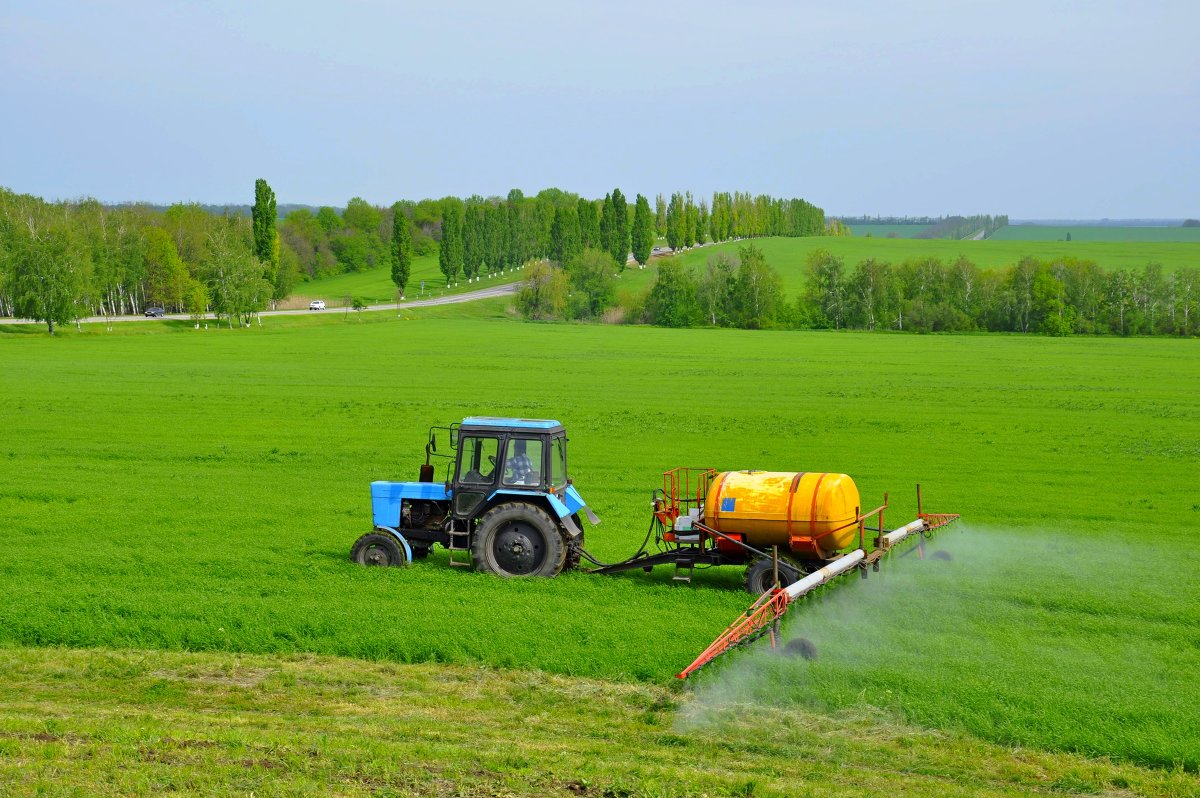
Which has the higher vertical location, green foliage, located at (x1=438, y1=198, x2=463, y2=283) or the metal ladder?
green foliage, located at (x1=438, y1=198, x2=463, y2=283)

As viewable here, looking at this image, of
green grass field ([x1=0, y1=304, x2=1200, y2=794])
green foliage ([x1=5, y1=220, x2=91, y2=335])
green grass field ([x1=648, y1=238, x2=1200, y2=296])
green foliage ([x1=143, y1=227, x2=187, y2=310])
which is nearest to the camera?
green grass field ([x1=0, y1=304, x2=1200, y2=794])

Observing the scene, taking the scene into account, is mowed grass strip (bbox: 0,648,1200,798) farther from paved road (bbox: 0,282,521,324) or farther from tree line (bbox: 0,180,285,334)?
paved road (bbox: 0,282,521,324)

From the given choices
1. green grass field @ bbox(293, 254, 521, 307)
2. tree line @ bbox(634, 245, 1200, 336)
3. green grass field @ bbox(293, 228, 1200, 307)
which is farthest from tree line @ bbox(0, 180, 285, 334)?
tree line @ bbox(634, 245, 1200, 336)

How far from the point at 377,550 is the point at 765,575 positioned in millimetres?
6235

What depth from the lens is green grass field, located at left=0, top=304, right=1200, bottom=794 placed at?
42.8 feet

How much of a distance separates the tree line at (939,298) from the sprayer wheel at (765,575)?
106085mm

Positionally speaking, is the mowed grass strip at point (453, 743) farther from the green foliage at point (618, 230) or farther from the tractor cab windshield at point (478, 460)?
the green foliage at point (618, 230)

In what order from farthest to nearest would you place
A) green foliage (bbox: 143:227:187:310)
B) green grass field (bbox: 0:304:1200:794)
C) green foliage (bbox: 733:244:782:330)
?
1. green foliage (bbox: 733:244:782:330)
2. green foliage (bbox: 143:227:187:310)
3. green grass field (bbox: 0:304:1200:794)

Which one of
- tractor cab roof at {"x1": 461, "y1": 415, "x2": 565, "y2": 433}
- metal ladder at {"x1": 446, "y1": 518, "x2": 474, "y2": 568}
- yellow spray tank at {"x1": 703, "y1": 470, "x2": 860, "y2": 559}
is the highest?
tractor cab roof at {"x1": 461, "y1": 415, "x2": 565, "y2": 433}

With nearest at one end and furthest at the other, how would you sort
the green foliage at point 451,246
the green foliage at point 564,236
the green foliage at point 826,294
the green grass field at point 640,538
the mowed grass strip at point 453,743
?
the mowed grass strip at point 453,743, the green grass field at point 640,538, the green foliage at point 826,294, the green foliage at point 451,246, the green foliage at point 564,236

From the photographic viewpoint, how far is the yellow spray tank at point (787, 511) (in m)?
16.8

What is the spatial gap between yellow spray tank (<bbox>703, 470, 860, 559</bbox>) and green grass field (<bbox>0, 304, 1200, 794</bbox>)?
0.95 meters

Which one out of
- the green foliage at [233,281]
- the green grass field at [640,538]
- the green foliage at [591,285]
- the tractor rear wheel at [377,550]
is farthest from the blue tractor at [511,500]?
the green foliage at [591,285]

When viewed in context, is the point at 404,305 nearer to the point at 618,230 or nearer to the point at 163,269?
the point at 163,269
